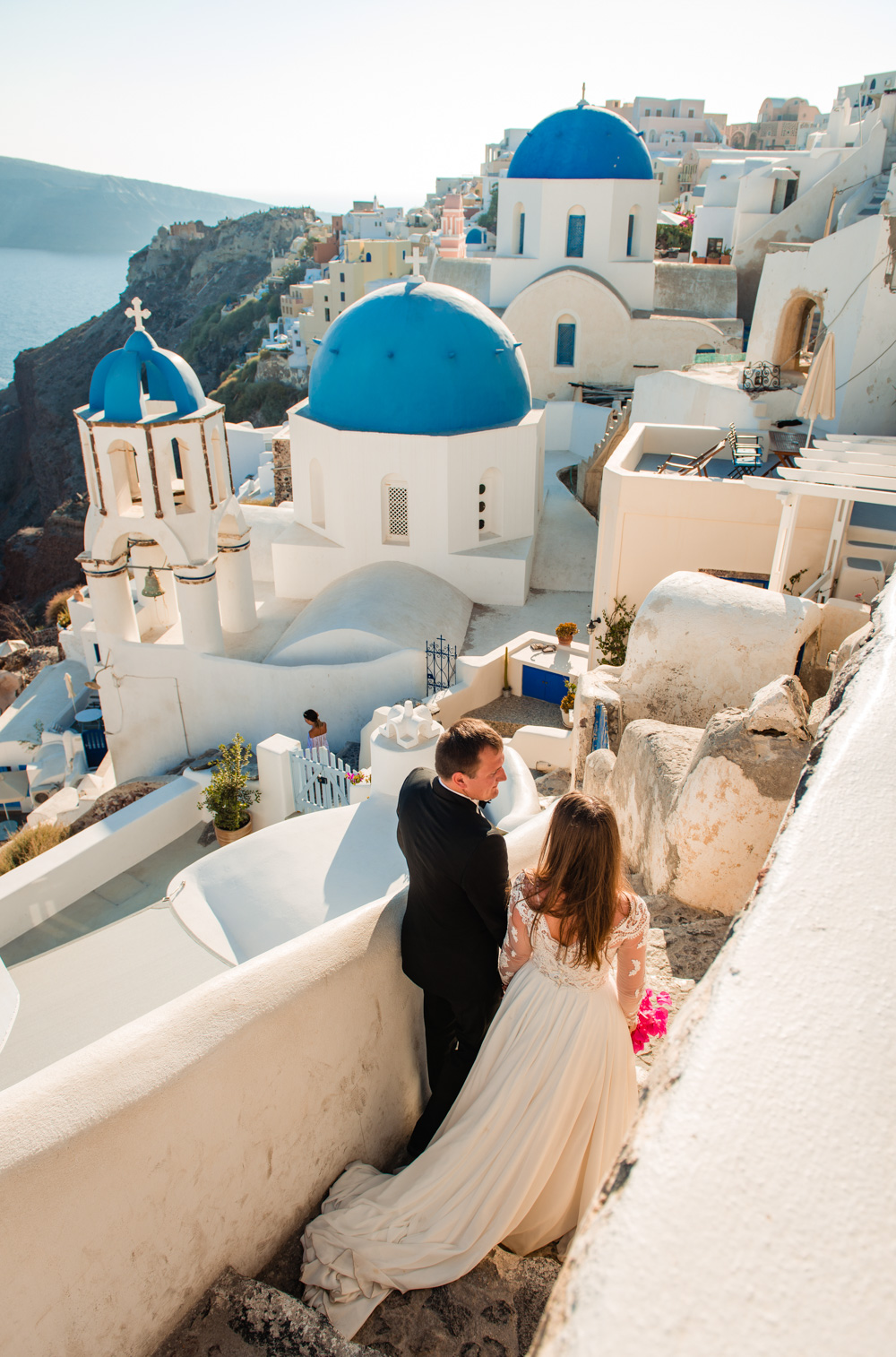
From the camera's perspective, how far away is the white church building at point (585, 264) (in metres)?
23.2

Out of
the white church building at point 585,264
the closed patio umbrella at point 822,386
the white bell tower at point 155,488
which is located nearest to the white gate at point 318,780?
the white bell tower at point 155,488

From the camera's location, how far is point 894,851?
172 cm

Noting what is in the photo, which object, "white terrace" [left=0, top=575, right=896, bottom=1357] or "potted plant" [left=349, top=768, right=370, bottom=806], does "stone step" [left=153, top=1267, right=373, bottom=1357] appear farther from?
"potted plant" [left=349, top=768, right=370, bottom=806]

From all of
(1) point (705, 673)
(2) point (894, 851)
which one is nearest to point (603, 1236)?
(2) point (894, 851)

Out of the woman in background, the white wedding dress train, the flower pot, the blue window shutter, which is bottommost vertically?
the flower pot

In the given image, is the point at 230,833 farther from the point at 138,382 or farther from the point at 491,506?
the point at 491,506

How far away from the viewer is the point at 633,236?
24266mm

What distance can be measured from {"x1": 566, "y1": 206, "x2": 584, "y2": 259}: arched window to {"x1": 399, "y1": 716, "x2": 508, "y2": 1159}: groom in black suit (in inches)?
961

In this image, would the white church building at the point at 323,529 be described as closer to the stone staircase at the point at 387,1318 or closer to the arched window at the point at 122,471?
the arched window at the point at 122,471

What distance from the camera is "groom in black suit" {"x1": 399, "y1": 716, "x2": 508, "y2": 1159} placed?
2795 mm

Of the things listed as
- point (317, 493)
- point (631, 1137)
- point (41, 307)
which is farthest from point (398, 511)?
point (41, 307)

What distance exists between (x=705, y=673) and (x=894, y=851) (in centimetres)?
428

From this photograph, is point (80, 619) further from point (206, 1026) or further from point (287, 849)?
point (206, 1026)

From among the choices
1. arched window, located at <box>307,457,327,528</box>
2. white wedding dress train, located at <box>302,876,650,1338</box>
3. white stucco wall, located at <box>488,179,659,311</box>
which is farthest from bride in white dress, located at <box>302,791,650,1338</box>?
white stucco wall, located at <box>488,179,659,311</box>
